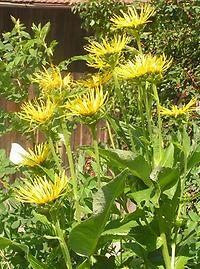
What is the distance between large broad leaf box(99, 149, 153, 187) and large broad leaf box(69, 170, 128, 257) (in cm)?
10

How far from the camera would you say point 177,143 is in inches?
97.1

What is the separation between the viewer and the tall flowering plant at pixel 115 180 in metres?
2.25

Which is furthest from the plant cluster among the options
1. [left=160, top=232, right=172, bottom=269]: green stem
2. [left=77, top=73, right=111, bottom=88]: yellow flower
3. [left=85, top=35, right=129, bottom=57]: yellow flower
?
[left=160, top=232, right=172, bottom=269]: green stem

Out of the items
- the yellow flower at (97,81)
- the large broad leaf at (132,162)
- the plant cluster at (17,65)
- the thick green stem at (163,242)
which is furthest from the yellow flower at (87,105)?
Answer: the plant cluster at (17,65)

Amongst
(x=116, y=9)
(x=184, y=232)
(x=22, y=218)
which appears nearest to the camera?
(x=184, y=232)

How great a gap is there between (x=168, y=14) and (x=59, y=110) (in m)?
3.84

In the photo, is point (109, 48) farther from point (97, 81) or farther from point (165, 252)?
point (165, 252)

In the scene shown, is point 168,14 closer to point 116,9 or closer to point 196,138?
point 116,9

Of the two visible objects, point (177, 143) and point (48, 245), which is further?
point (48, 245)

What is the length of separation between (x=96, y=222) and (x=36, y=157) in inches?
14.5

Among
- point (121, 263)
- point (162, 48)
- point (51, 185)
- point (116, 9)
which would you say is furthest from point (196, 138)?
point (116, 9)

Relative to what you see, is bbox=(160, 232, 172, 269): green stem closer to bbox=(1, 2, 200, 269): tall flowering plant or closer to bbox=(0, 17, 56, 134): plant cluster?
bbox=(1, 2, 200, 269): tall flowering plant

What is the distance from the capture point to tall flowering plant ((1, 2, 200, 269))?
2.25m

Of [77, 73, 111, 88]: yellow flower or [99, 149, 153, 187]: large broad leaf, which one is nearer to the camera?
[99, 149, 153, 187]: large broad leaf
